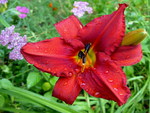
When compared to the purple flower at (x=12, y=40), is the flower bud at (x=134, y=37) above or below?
above

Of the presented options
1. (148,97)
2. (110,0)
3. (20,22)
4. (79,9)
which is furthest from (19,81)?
(110,0)

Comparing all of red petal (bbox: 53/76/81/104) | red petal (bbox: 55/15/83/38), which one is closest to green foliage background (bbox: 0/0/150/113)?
red petal (bbox: 53/76/81/104)

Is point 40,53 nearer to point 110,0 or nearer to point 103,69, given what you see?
point 103,69

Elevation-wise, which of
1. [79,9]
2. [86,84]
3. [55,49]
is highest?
[79,9]

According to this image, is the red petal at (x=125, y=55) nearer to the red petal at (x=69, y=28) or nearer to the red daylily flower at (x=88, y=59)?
the red daylily flower at (x=88, y=59)

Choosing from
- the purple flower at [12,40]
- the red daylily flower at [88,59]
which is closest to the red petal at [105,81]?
the red daylily flower at [88,59]

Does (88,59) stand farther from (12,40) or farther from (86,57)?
(12,40)
